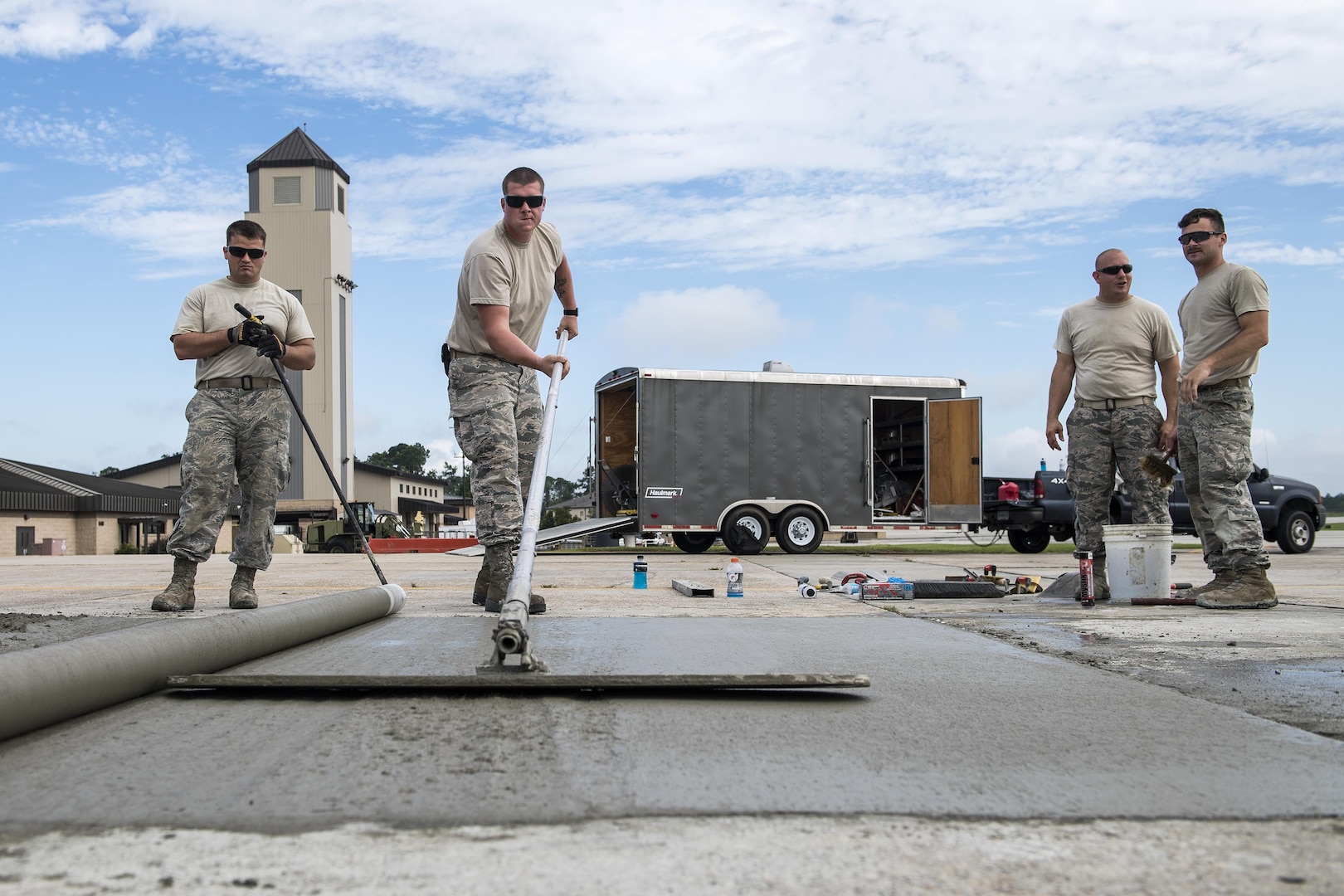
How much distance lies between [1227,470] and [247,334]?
15.2 ft

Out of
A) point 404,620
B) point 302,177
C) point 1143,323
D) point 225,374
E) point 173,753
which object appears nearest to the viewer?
point 173,753

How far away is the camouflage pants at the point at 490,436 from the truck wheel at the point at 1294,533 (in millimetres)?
13439

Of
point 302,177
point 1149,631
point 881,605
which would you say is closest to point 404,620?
point 881,605

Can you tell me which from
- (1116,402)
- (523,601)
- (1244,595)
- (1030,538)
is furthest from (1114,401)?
(1030,538)

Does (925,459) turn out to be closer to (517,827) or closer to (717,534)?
(717,534)

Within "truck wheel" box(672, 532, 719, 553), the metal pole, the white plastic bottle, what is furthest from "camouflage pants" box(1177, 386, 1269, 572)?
"truck wheel" box(672, 532, 719, 553)

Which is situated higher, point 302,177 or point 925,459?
point 302,177

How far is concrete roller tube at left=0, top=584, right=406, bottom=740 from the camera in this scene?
2.02 m

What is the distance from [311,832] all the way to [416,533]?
31.2 meters

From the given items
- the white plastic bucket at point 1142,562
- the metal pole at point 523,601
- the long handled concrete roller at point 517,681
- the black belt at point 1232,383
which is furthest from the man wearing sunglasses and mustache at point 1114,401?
the long handled concrete roller at point 517,681

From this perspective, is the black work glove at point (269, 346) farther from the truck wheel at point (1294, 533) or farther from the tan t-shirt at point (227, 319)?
the truck wheel at point (1294, 533)

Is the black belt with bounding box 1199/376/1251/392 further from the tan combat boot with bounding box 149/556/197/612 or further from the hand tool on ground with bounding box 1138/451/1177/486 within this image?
the tan combat boot with bounding box 149/556/197/612

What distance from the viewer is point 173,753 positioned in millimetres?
1867

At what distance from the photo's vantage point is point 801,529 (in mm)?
15258
